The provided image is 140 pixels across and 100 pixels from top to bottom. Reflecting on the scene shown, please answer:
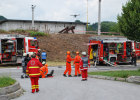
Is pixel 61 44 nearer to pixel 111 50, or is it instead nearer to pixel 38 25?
pixel 111 50

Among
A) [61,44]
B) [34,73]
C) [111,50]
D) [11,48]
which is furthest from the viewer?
[61,44]

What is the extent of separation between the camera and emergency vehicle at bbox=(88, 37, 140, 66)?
24.6 meters

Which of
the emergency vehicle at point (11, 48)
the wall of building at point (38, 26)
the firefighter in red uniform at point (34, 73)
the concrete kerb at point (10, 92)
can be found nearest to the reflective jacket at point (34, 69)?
the firefighter in red uniform at point (34, 73)

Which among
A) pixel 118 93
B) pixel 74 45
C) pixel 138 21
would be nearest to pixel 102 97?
pixel 118 93

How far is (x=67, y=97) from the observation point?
8383 mm

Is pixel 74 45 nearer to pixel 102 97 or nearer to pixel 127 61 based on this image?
pixel 127 61

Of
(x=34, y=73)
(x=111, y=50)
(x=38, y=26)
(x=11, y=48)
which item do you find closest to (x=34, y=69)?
(x=34, y=73)

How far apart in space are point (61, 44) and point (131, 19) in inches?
759

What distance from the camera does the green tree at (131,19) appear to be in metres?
16.2

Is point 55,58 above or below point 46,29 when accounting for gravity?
below

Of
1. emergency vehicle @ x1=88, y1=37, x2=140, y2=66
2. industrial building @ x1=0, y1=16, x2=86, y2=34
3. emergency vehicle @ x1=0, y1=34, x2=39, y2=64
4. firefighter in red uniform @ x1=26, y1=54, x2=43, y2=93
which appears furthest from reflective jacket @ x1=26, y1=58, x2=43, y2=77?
industrial building @ x1=0, y1=16, x2=86, y2=34

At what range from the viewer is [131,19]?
16.5 m

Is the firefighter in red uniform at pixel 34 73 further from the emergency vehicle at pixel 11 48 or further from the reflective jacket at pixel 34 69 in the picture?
the emergency vehicle at pixel 11 48

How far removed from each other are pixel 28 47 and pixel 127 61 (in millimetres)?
10626
